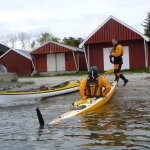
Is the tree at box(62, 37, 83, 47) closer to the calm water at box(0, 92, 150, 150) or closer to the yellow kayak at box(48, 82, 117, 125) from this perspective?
the yellow kayak at box(48, 82, 117, 125)

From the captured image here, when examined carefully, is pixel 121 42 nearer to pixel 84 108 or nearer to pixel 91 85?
pixel 91 85

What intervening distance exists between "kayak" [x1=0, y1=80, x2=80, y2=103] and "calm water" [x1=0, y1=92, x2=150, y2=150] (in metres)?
1.30

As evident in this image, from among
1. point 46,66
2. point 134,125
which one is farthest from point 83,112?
point 46,66

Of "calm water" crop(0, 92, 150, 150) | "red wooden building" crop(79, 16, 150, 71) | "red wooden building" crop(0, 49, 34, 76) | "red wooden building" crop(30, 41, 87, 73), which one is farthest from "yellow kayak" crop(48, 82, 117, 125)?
"red wooden building" crop(0, 49, 34, 76)

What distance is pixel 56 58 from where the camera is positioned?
3003cm

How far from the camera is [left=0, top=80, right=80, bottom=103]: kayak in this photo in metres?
10.3

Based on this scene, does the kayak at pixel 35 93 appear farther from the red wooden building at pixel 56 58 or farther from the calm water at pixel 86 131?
the red wooden building at pixel 56 58

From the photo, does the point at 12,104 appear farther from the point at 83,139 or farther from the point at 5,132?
the point at 83,139

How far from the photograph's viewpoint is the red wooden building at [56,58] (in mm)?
29078

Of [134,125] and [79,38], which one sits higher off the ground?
[79,38]

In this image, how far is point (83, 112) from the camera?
7828mm

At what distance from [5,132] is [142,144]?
9.67ft

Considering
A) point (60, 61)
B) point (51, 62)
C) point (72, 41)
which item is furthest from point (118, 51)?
point (72, 41)

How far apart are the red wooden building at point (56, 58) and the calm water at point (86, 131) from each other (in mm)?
20157
